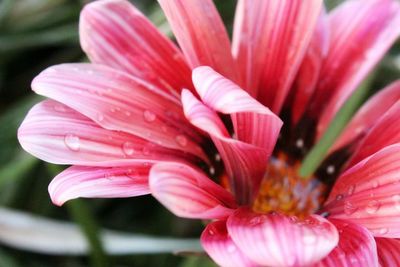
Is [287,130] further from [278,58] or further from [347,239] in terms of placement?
[347,239]

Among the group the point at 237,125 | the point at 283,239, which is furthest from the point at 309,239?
the point at 237,125

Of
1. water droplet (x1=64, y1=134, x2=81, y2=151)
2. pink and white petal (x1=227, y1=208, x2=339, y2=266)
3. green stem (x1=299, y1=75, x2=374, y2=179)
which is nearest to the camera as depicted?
pink and white petal (x1=227, y1=208, x2=339, y2=266)

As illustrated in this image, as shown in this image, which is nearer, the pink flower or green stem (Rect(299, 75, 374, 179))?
the pink flower

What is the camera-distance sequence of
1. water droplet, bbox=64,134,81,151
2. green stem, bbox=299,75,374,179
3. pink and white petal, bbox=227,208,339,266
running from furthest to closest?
green stem, bbox=299,75,374,179
water droplet, bbox=64,134,81,151
pink and white petal, bbox=227,208,339,266

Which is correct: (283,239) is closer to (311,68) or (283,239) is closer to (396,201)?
(396,201)

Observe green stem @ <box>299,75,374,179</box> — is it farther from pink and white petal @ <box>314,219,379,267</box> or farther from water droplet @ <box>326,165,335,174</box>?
pink and white petal @ <box>314,219,379,267</box>

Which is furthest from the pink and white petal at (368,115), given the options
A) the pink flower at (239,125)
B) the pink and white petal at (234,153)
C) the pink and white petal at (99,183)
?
the pink and white petal at (99,183)

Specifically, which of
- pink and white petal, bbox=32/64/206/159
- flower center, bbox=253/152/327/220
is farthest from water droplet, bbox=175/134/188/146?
flower center, bbox=253/152/327/220
